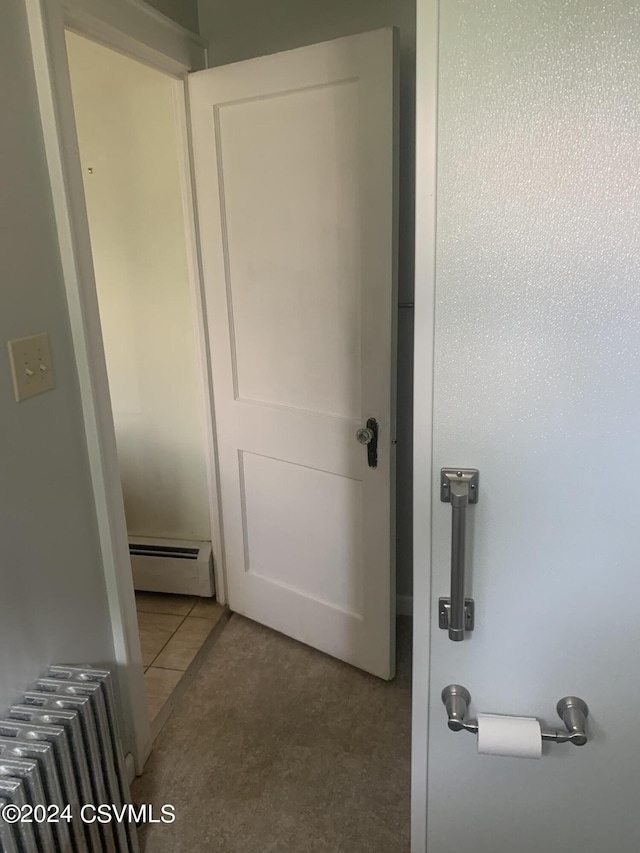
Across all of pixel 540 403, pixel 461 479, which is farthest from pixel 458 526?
pixel 540 403

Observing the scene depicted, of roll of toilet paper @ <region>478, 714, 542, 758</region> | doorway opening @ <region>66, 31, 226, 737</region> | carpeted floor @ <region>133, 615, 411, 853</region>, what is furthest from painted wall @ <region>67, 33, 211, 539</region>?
roll of toilet paper @ <region>478, 714, 542, 758</region>

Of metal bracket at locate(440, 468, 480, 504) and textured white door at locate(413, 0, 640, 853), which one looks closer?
textured white door at locate(413, 0, 640, 853)

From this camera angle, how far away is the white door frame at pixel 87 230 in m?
1.31

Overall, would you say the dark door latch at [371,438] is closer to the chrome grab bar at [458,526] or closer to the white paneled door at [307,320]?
the white paneled door at [307,320]

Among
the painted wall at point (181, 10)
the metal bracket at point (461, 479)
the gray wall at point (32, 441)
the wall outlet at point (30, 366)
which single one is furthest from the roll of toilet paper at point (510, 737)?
the painted wall at point (181, 10)

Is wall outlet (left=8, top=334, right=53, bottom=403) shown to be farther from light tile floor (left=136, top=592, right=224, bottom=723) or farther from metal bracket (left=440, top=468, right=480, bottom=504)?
light tile floor (left=136, top=592, right=224, bottom=723)

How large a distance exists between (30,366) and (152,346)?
3.76ft

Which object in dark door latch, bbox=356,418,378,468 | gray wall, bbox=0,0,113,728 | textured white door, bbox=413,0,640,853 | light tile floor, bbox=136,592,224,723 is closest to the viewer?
textured white door, bbox=413,0,640,853

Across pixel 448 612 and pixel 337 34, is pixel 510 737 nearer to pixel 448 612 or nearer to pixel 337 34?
pixel 448 612

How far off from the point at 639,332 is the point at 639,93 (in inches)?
11.4

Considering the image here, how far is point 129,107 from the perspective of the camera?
2176 millimetres

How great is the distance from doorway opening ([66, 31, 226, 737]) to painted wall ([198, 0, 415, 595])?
25 cm

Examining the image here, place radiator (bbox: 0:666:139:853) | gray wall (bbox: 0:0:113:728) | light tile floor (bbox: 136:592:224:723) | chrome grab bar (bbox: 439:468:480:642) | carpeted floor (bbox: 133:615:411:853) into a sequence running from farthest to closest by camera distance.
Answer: light tile floor (bbox: 136:592:224:723), carpeted floor (bbox: 133:615:411:853), gray wall (bbox: 0:0:113:728), radiator (bbox: 0:666:139:853), chrome grab bar (bbox: 439:468:480:642)

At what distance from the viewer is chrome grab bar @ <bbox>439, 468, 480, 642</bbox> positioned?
0.91 meters
